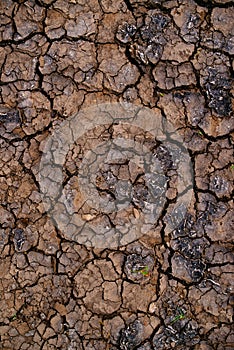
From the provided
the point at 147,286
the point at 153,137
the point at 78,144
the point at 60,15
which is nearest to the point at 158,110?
the point at 153,137

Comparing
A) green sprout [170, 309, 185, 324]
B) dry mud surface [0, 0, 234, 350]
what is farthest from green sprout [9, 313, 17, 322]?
green sprout [170, 309, 185, 324]

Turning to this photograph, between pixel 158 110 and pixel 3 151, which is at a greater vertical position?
pixel 158 110

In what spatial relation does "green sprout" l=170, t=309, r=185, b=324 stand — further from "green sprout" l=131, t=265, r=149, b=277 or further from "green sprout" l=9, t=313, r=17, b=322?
"green sprout" l=9, t=313, r=17, b=322

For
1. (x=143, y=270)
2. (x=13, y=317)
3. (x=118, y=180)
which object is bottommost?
(x=13, y=317)

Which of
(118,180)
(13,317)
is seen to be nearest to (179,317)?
(118,180)

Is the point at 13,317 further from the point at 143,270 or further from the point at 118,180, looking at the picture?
the point at 118,180

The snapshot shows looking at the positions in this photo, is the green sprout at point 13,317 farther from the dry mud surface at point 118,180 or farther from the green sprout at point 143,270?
the green sprout at point 143,270

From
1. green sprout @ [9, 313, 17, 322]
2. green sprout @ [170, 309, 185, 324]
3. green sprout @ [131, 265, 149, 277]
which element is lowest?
green sprout @ [9, 313, 17, 322]

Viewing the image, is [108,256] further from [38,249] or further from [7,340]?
A: [7,340]

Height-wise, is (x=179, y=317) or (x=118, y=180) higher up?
(x=118, y=180)
